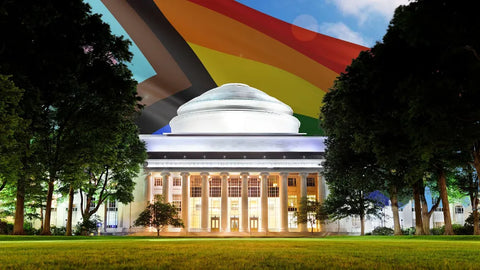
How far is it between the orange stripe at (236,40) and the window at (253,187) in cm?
1953

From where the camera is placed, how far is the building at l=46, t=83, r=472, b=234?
77.3 meters

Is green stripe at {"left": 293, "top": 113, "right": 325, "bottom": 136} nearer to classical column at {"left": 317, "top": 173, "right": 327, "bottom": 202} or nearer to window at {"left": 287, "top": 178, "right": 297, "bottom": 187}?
window at {"left": 287, "top": 178, "right": 297, "bottom": 187}

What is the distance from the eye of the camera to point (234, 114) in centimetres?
9375

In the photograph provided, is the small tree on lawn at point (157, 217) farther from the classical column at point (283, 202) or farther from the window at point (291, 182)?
the window at point (291, 182)

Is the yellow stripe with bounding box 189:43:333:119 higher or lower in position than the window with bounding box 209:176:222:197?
higher

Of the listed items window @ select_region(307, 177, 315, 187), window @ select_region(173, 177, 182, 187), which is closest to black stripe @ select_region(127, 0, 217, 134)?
window @ select_region(173, 177, 182, 187)

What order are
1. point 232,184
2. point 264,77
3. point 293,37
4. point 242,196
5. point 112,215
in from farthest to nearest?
point 264,77 < point 232,184 < point 112,215 < point 242,196 < point 293,37

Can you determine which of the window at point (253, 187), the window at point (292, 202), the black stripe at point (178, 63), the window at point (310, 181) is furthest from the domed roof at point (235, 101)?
the window at point (292, 202)

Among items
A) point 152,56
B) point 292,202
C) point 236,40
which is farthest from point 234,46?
point 292,202

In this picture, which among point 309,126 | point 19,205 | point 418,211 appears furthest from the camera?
point 309,126

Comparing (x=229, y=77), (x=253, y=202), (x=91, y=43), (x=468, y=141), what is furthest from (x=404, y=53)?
(x=229, y=77)

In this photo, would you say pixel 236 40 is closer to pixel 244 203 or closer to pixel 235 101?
pixel 235 101

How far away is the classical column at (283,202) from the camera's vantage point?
76.2m

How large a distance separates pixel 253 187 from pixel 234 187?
3.30m
